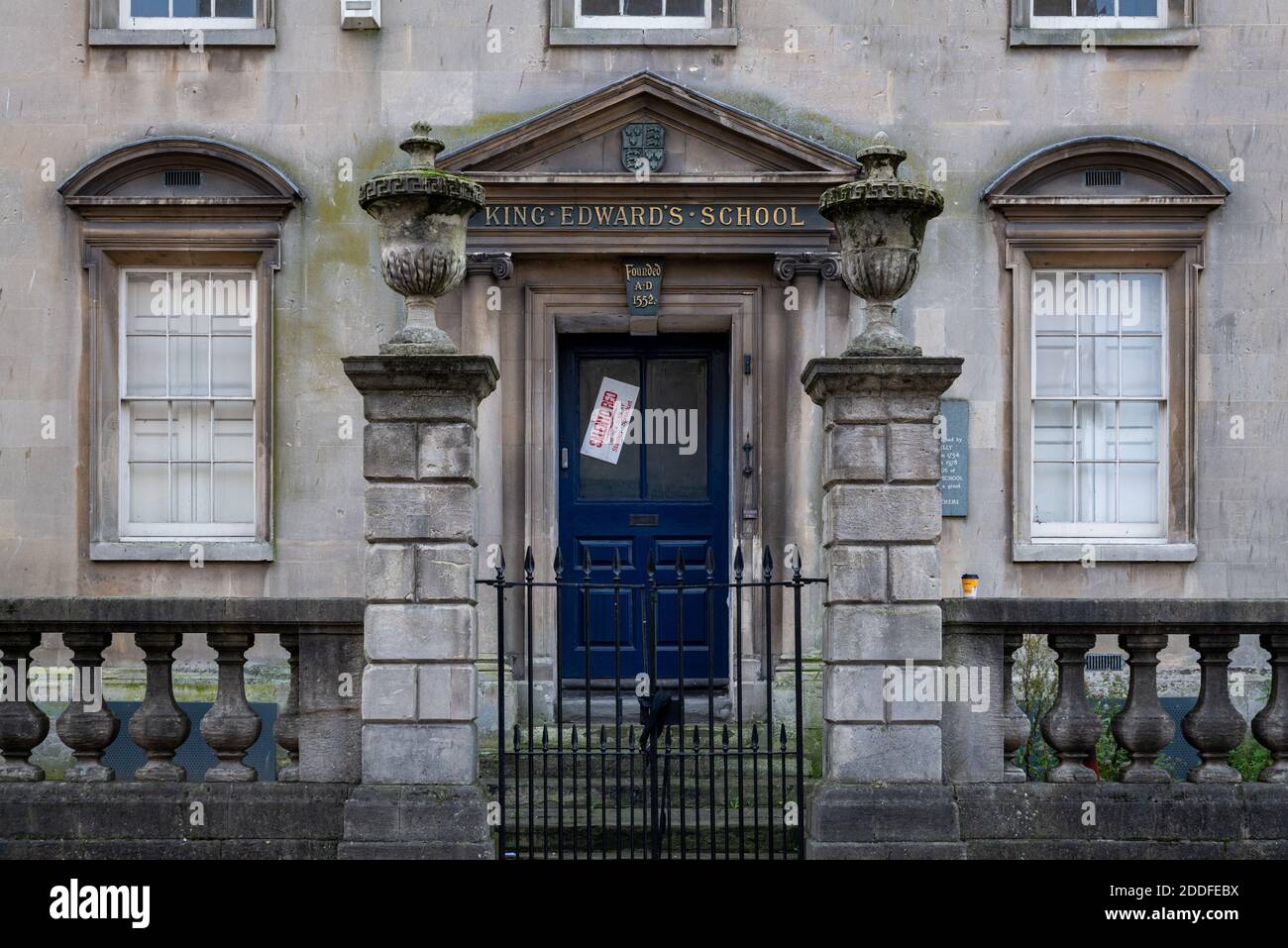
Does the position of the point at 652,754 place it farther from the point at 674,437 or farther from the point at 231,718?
the point at 674,437

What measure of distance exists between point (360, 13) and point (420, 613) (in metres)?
6.12

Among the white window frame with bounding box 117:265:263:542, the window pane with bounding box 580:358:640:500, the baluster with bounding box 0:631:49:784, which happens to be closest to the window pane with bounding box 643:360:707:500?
the window pane with bounding box 580:358:640:500

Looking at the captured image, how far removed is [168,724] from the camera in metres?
6.96

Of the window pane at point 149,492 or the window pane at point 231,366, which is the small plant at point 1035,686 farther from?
the window pane at point 149,492

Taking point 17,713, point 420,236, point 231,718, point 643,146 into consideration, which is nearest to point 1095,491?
point 643,146

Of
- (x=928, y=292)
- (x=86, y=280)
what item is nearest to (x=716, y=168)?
(x=928, y=292)

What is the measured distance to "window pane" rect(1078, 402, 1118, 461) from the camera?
1144cm

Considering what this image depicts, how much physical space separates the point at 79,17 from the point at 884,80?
6496 mm

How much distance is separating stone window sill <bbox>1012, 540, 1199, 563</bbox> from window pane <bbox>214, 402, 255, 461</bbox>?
624 cm

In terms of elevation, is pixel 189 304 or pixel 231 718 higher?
pixel 189 304

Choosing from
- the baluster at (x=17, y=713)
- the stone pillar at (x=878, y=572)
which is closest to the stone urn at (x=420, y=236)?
the stone pillar at (x=878, y=572)

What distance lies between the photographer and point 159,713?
695 centimetres

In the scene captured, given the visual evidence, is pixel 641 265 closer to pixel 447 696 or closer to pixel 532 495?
pixel 532 495

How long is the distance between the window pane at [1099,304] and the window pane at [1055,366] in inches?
7.9
